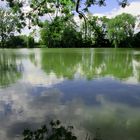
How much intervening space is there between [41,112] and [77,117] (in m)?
1.12

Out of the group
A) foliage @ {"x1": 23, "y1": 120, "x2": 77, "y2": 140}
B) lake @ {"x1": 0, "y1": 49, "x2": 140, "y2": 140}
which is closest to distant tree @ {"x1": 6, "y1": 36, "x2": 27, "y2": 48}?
lake @ {"x1": 0, "y1": 49, "x2": 140, "y2": 140}

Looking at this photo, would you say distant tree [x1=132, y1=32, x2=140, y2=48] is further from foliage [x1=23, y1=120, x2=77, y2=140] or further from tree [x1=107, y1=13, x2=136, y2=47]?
foliage [x1=23, y1=120, x2=77, y2=140]

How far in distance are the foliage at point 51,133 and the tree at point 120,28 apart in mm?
86183

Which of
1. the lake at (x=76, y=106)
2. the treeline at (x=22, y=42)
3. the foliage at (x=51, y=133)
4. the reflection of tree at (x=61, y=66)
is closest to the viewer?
the foliage at (x=51, y=133)

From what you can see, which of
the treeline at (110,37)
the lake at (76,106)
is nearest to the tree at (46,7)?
the lake at (76,106)

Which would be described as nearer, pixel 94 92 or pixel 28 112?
pixel 28 112

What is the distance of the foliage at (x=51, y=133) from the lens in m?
6.61

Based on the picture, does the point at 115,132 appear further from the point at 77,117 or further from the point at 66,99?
the point at 66,99

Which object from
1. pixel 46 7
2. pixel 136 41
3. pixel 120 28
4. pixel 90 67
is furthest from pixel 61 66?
pixel 120 28

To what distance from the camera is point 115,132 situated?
7250 millimetres

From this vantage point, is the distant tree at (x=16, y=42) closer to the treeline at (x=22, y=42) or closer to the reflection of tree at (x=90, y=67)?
the treeline at (x=22, y=42)

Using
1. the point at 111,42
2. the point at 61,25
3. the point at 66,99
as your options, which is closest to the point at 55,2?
the point at 61,25

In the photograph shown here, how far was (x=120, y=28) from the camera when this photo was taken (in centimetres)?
9569

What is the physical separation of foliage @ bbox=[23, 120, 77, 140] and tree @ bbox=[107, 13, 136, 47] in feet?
283
